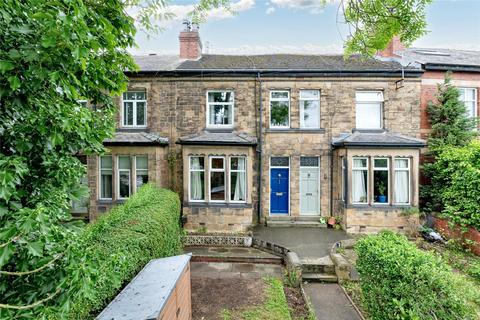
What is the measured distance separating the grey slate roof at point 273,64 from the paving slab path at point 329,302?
8.95m

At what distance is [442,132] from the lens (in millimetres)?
11484

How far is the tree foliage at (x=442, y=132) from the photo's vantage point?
36.3ft

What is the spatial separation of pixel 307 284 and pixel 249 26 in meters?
10.4

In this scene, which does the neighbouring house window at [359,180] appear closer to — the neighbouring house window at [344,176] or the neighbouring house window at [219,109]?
the neighbouring house window at [344,176]

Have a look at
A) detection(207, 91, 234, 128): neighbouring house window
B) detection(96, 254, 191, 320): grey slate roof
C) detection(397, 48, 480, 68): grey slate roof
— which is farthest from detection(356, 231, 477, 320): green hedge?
detection(397, 48, 480, 68): grey slate roof

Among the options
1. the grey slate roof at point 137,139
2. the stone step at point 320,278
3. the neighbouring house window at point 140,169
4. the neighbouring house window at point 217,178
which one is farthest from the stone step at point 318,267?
the neighbouring house window at point 140,169

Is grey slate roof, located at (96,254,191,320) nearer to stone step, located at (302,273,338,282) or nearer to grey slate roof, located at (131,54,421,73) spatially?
stone step, located at (302,273,338,282)

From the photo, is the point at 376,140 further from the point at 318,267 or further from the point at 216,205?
the point at 216,205

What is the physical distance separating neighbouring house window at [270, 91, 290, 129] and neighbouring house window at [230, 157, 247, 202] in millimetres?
2432

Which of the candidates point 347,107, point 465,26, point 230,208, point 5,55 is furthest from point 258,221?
point 465,26

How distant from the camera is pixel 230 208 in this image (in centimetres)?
1085

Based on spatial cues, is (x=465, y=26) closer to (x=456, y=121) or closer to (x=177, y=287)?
(x=456, y=121)

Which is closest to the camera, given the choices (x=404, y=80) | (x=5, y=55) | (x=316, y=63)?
(x=5, y=55)

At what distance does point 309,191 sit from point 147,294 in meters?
9.83
